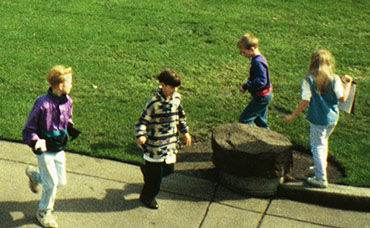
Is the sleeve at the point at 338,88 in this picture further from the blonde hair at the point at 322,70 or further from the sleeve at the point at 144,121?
the sleeve at the point at 144,121

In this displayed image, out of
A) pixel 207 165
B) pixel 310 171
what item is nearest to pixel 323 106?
pixel 310 171

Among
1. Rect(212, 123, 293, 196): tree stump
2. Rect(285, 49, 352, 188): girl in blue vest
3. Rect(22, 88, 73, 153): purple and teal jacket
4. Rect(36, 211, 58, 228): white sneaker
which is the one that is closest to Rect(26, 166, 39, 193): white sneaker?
Rect(36, 211, 58, 228): white sneaker

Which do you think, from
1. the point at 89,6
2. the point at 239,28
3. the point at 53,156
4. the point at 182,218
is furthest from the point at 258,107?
the point at 89,6

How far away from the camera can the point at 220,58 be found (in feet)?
32.7

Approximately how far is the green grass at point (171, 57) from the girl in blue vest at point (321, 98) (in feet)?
1.91

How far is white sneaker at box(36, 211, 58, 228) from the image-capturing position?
566 cm

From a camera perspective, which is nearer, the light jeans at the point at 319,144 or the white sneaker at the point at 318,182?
the light jeans at the point at 319,144

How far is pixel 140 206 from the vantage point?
6.13 m

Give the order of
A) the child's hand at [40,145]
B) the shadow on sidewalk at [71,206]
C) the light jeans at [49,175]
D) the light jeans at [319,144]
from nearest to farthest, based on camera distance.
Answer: the child's hand at [40,145], the light jeans at [49,175], the shadow on sidewalk at [71,206], the light jeans at [319,144]

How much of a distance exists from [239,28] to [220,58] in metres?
1.42

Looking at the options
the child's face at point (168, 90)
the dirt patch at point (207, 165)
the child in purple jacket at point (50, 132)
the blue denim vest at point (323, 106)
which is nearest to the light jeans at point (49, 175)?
the child in purple jacket at point (50, 132)

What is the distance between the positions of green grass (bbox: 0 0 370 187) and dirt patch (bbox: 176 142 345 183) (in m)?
0.15

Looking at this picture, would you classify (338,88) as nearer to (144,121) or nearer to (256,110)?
(256,110)

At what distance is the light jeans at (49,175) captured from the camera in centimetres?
551
